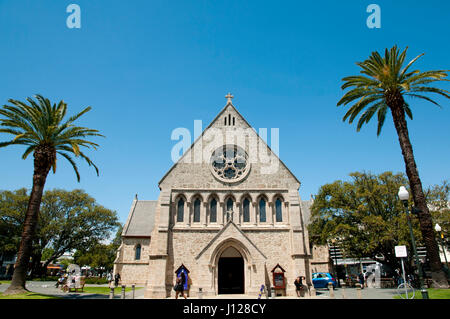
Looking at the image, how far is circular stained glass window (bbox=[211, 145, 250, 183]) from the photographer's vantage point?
28000 millimetres

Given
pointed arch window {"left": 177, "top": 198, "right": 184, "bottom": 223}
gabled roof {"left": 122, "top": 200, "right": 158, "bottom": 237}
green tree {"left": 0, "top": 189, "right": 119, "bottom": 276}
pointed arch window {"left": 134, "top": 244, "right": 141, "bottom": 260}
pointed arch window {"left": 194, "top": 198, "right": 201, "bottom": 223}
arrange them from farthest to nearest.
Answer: green tree {"left": 0, "top": 189, "right": 119, "bottom": 276} < gabled roof {"left": 122, "top": 200, "right": 158, "bottom": 237} < pointed arch window {"left": 134, "top": 244, "right": 141, "bottom": 260} < pointed arch window {"left": 194, "top": 198, "right": 201, "bottom": 223} < pointed arch window {"left": 177, "top": 198, "right": 184, "bottom": 223}

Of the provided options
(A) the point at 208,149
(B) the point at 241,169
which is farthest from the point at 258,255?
(A) the point at 208,149

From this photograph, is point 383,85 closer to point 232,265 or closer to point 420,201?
point 420,201

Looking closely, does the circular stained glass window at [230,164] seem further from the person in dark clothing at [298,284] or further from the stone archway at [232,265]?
the person in dark clothing at [298,284]

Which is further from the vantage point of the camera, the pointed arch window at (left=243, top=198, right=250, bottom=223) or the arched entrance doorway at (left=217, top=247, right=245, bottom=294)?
the pointed arch window at (left=243, top=198, right=250, bottom=223)

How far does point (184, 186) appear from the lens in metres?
27.6

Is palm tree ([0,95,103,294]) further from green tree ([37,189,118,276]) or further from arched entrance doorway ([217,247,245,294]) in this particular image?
green tree ([37,189,118,276])

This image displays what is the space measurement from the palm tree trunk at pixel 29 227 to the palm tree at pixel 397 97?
23851mm

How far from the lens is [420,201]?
63.1 feet

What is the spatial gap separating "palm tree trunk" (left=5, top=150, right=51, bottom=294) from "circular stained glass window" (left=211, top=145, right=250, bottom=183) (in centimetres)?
1411

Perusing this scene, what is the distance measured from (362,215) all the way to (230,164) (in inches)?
558

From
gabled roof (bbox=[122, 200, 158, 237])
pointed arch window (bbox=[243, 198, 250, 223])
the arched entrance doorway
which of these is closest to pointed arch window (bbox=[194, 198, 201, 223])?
the arched entrance doorway

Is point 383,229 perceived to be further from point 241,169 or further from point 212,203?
point 212,203
